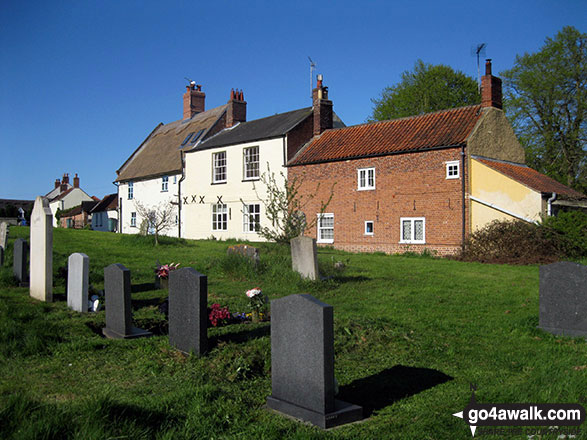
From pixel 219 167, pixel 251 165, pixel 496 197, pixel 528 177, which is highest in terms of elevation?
pixel 219 167

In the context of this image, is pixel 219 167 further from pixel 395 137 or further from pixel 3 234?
pixel 3 234

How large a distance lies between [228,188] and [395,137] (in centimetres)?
1131

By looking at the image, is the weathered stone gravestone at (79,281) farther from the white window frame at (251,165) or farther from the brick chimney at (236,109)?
the brick chimney at (236,109)

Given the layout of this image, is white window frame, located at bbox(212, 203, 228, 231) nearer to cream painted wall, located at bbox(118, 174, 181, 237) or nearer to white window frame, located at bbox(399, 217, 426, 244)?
cream painted wall, located at bbox(118, 174, 181, 237)

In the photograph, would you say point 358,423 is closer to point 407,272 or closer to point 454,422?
point 454,422

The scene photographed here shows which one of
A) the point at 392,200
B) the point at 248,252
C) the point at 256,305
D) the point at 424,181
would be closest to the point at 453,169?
the point at 424,181

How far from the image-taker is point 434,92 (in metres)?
43.2

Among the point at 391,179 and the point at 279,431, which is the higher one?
the point at 391,179

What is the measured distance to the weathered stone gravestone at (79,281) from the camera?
9930mm

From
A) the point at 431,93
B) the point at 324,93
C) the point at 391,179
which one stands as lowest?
the point at 391,179

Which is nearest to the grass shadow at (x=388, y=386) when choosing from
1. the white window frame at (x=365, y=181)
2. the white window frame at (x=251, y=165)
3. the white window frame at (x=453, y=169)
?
the white window frame at (x=453, y=169)

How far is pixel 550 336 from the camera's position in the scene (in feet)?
27.8

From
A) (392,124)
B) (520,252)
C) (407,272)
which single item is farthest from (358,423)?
(392,124)

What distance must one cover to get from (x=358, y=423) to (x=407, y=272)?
1152 cm
